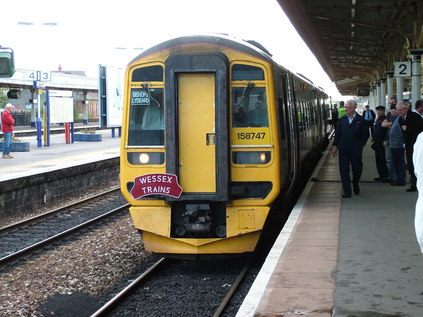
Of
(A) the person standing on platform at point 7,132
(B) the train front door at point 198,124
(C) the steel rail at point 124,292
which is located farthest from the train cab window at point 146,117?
(A) the person standing on platform at point 7,132

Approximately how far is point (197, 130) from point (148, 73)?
0.94 meters

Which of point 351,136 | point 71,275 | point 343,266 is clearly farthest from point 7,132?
point 343,266

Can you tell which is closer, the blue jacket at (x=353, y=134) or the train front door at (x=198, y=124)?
the train front door at (x=198, y=124)

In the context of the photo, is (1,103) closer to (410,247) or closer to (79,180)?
(79,180)

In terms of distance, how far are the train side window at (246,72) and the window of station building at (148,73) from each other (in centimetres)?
89

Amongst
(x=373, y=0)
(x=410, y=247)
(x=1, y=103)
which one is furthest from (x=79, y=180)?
(x=1, y=103)

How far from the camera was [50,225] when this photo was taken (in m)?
12.0

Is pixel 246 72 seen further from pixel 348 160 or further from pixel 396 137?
pixel 396 137

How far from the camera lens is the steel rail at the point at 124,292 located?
6576 millimetres

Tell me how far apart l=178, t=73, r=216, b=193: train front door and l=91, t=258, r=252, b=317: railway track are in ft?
3.65

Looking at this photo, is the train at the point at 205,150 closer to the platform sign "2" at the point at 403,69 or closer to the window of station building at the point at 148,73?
the window of station building at the point at 148,73

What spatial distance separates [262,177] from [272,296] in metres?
2.86

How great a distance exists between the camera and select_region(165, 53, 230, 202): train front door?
25.5 feet

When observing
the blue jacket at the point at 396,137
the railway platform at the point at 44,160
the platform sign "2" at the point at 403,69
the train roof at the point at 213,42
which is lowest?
the railway platform at the point at 44,160
